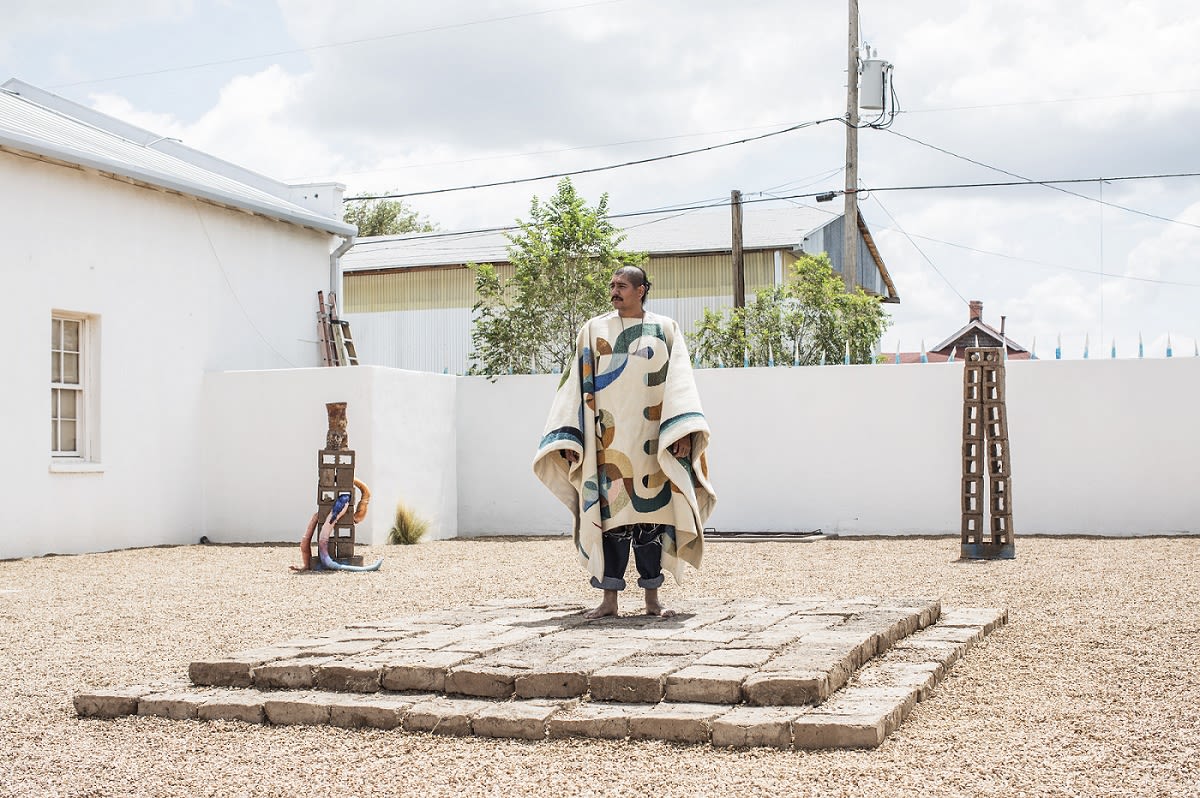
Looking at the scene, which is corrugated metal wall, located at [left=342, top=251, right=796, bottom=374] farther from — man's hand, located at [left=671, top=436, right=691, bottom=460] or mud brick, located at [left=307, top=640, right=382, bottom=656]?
mud brick, located at [left=307, top=640, right=382, bottom=656]

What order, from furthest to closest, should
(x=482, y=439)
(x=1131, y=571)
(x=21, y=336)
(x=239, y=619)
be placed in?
(x=482, y=439) → (x=21, y=336) → (x=1131, y=571) → (x=239, y=619)

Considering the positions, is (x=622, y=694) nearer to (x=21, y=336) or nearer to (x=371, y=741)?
(x=371, y=741)

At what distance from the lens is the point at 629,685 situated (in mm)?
4527

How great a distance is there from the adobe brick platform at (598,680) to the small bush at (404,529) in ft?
23.0

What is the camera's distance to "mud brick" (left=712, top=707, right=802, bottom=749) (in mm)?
4055

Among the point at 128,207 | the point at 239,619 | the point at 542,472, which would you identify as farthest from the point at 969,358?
the point at 128,207

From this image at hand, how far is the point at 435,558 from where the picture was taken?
11391 mm

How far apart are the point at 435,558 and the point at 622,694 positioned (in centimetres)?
704

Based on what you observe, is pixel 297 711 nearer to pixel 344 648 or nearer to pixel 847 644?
pixel 344 648

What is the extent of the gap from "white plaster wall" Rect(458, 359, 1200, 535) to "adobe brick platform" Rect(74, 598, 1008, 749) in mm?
6979

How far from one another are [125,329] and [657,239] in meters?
15.4

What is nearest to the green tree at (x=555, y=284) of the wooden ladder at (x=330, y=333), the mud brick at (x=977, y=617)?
the wooden ladder at (x=330, y=333)

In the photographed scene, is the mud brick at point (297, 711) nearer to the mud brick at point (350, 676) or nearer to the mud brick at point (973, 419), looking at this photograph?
the mud brick at point (350, 676)

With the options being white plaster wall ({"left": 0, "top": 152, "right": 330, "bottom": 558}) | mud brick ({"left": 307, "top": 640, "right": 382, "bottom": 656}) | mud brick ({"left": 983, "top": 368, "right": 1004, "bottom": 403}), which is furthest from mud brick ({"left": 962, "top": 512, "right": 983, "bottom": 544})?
white plaster wall ({"left": 0, "top": 152, "right": 330, "bottom": 558})
